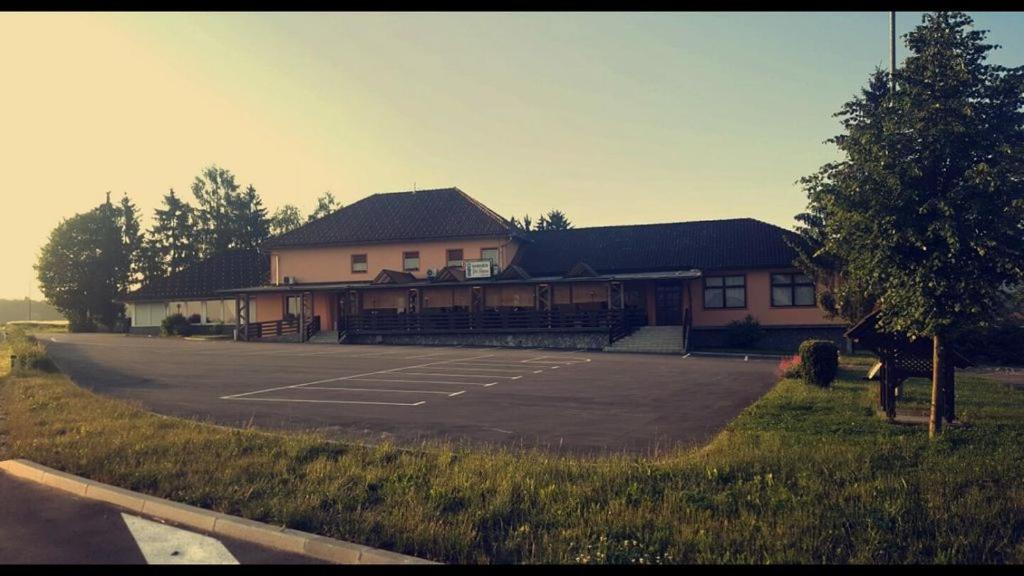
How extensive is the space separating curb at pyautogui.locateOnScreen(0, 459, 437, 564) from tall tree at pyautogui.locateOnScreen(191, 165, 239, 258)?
7490 centimetres

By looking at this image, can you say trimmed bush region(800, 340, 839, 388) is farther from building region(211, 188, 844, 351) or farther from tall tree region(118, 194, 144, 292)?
tall tree region(118, 194, 144, 292)

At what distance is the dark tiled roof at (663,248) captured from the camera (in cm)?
3603

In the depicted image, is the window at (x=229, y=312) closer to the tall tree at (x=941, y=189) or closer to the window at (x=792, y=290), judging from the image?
the window at (x=792, y=290)

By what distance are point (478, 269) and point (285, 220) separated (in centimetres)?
5590

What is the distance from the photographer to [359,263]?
43625 millimetres

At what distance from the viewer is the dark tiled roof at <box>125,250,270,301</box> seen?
52531mm

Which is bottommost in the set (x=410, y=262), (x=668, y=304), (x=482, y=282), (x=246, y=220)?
(x=668, y=304)

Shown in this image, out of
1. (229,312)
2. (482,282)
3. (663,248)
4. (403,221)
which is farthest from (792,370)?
(229,312)

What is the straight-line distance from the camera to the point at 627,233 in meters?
42.3

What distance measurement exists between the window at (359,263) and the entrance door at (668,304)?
1902cm

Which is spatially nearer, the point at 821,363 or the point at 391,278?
the point at 821,363

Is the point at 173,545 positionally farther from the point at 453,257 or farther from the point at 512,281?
the point at 453,257
